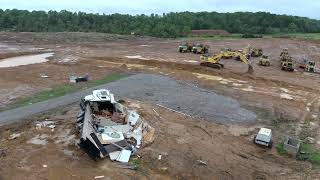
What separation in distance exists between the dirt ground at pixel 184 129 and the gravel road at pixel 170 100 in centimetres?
117

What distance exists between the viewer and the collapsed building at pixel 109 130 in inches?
720

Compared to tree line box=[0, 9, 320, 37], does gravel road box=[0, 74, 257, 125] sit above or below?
below

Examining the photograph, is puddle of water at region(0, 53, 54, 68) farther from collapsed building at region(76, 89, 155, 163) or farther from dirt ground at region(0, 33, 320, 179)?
collapsed building at region(76, 89, 155, 163)

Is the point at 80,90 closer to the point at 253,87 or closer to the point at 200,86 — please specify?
the point at 200,86

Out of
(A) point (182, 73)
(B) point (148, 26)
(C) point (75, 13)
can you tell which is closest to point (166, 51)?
(A) point (182, 73)

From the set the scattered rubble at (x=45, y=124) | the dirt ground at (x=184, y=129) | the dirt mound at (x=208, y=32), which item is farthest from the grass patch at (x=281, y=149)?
the dirt mound at (x=208, y=32)

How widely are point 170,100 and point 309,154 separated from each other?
1117 centimetres

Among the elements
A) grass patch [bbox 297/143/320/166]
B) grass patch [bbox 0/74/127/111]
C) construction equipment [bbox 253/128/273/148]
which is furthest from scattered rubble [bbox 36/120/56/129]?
grass patch [bbox 297/143/320/166]

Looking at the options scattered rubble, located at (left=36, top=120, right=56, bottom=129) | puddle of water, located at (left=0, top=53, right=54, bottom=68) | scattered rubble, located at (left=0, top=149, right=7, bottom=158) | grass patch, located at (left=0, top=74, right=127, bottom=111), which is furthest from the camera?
puddle of water, located at (left=0, top=53, right=54, bottom=68)

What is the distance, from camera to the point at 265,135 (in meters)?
21.7

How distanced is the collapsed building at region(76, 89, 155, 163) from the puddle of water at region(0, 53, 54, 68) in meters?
25.9

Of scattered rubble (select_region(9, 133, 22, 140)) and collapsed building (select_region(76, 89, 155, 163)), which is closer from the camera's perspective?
collapsed building (select_region(76, 89, 155, 163))

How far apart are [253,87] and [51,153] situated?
68.6 ft

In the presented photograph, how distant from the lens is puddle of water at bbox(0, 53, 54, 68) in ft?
152
